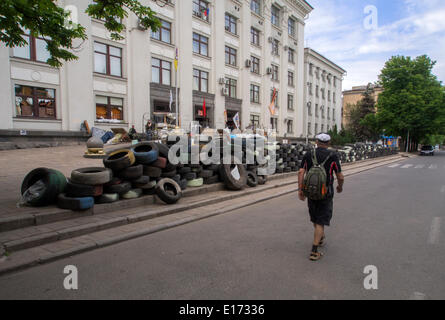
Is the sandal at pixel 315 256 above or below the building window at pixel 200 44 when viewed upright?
below

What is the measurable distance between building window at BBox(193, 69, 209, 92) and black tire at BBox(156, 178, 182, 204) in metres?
21.0

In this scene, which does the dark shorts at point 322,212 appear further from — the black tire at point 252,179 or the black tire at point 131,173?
the black tire at point 252,179

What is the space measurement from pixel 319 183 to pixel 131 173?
454 cm

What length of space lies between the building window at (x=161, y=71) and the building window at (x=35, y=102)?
8.09 m

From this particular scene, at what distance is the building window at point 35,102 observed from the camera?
1777cm

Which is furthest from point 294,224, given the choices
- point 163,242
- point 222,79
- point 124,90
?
point 222,79

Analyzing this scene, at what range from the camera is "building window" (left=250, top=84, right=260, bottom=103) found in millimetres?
34500

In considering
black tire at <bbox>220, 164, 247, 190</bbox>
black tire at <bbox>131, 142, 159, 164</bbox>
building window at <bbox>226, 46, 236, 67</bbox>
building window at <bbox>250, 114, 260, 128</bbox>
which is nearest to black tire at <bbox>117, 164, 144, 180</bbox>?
black tire at <bbox>131, 142, 159, 164</bbox>

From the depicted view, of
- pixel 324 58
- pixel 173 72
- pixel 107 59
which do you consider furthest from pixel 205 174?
pixel 324 58

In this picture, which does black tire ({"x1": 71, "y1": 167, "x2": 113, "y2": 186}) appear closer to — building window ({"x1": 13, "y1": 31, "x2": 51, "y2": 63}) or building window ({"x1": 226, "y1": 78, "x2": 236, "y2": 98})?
building window ({"x1": 13, "y1": 31, "x2": 51, "y2": 63})

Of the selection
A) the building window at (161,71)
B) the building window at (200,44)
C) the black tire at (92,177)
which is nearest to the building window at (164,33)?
the building window at (161,71)
